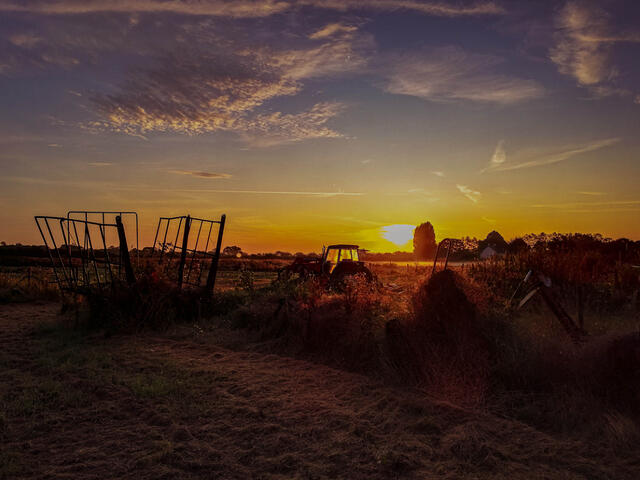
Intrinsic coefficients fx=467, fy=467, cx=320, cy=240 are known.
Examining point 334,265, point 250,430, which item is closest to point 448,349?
point 250,430

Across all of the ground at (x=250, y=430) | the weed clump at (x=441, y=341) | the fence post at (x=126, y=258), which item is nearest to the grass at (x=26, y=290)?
the fence post at (x=126, y=258)

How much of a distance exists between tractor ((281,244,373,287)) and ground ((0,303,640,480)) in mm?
7308

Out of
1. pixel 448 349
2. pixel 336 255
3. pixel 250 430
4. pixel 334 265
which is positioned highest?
pixel 336 255

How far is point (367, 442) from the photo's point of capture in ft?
16.9

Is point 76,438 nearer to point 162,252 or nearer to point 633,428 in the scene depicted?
point 633,428

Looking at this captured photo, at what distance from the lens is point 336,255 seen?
1711 centimetres

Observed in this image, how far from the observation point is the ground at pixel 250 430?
4.62 metres

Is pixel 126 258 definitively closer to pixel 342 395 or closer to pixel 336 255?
pixel 336 255

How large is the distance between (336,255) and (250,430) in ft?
38.8

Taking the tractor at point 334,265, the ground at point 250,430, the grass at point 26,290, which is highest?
the tractor at point 334,265

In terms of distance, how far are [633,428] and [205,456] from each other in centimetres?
477

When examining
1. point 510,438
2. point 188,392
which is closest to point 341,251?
point 188,392

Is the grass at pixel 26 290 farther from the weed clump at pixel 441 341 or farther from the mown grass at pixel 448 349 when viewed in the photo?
the weed clump at pixel 441 341

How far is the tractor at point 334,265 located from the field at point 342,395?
4.91 m
